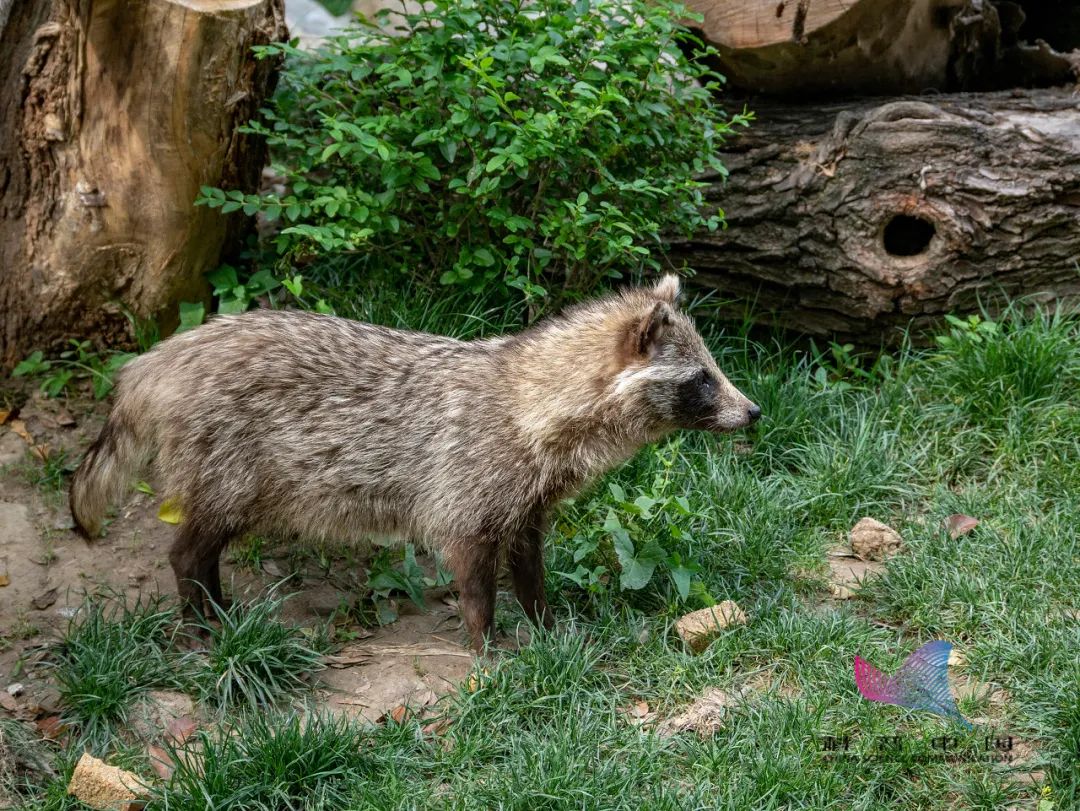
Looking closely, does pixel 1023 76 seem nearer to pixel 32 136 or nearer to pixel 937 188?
pixel 937 188

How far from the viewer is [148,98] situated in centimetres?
508

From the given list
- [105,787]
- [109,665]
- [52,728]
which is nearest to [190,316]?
[109,665]

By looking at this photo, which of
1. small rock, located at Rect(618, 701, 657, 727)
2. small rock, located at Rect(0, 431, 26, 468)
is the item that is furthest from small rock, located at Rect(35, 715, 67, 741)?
small rock, located at Rect(618, 701, 657, 727)

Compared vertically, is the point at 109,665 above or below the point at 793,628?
below

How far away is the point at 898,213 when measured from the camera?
5.85 meters

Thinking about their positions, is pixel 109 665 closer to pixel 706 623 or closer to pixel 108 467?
pixel 108 467

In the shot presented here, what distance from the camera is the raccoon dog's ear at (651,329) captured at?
4387mm

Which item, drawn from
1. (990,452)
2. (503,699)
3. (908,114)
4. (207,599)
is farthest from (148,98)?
(990,452)

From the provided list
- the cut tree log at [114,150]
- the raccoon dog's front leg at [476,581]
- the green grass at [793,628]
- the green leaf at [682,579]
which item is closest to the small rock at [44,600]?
the green grass at [793,628]

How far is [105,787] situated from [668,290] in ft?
8.54

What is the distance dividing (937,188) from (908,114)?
430mm

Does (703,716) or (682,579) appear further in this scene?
(682,579)

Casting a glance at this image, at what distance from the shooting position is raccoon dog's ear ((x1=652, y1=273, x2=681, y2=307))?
4.60 metres

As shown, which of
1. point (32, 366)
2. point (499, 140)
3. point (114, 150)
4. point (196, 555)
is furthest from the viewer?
point (32, 366)
